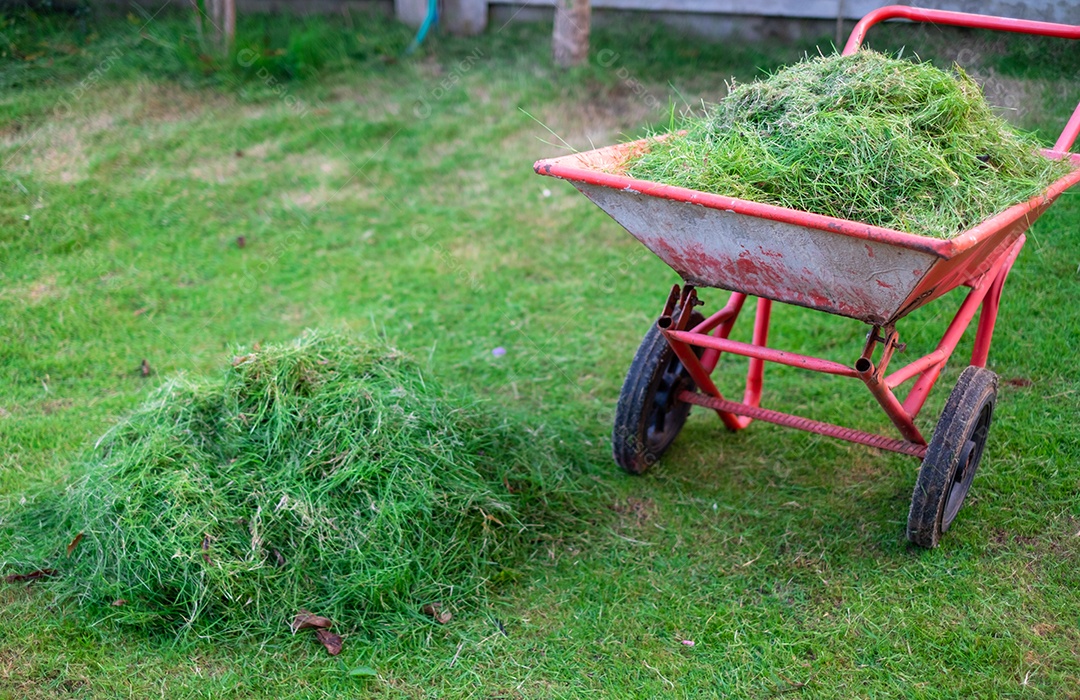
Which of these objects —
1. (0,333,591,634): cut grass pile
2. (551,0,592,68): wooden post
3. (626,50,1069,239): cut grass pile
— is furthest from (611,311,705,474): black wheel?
(551,0,592,68): wooden post

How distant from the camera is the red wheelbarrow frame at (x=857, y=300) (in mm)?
2521

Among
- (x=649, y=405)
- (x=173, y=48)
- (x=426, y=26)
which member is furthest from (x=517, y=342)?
(x=173, y=48)

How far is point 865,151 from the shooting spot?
9.21 feet

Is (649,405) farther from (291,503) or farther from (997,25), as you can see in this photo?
(997,25)

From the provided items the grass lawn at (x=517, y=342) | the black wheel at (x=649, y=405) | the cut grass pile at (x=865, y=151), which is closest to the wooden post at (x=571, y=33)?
the grass lawn at (x=517, y=342)

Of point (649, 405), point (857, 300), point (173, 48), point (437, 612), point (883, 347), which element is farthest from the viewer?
point (173, 48)

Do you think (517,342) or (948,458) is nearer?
(948,458)

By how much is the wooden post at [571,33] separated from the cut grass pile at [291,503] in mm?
4711

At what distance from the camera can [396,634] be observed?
2984mm

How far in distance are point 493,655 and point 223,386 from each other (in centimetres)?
145

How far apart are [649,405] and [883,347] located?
0.91 m

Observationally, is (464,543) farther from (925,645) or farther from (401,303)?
(401,303)

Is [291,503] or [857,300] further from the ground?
[857,300]

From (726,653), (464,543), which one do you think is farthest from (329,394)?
(726,653)
